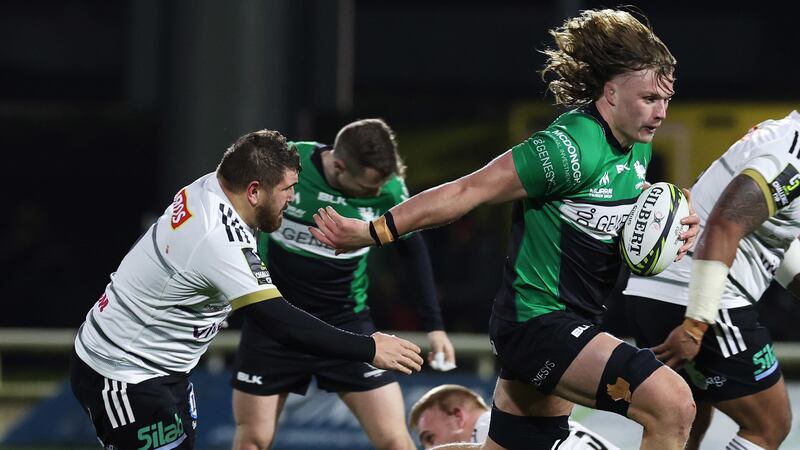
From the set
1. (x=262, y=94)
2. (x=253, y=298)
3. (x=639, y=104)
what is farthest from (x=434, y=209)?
(x=262, y=94)

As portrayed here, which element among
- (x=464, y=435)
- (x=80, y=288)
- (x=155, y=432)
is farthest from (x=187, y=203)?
(x=80, y=288)

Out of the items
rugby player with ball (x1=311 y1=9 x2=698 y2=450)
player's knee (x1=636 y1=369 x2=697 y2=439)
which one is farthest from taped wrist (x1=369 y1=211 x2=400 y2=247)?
player's knee (x1=636 y1=369 x2=697 y2=439)

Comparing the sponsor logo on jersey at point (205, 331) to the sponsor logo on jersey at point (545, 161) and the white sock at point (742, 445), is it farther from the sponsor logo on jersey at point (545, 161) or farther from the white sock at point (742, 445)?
the white sock at point (742, 445)

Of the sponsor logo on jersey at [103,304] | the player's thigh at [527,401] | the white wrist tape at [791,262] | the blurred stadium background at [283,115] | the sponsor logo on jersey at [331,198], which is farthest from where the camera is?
the blurred stadium background at [283,115]

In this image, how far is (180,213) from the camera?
4863mm

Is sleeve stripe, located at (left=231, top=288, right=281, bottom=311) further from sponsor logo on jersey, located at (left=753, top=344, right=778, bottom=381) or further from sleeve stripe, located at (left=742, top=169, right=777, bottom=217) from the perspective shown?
sponsor logo on jersey, located at (left=753, top=344, right=778, bottom=381)

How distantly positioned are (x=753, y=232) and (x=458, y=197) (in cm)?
144

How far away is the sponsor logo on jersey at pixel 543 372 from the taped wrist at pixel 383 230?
703mm

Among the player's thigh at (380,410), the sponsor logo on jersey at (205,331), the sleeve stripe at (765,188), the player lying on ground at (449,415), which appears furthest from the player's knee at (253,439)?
the sleeve stripe at (765,188)

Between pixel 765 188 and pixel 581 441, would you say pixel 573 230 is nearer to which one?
pixel 765 188

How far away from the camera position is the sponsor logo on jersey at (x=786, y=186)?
521cm

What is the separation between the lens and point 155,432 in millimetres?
4988

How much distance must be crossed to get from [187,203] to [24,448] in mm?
4557

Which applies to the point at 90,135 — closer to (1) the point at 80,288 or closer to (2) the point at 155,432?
(1) the point at 80,288
